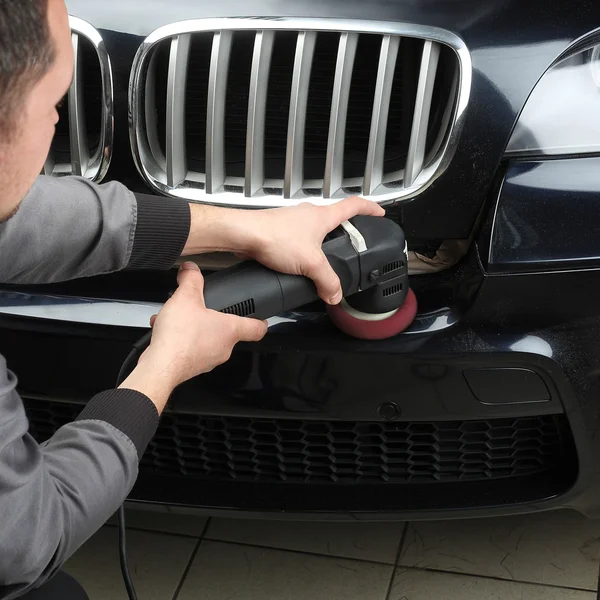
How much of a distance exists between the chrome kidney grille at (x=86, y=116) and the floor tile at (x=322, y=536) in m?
0.88

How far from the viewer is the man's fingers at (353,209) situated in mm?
1509

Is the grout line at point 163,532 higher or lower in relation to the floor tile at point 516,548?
lower

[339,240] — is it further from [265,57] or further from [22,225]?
[22,225]

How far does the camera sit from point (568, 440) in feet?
5.34

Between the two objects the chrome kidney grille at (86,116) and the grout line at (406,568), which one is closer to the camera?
the chrome kidney grille at (86,116)

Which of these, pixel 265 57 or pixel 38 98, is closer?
pixel 38 98

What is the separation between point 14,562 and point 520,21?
3.55 ft

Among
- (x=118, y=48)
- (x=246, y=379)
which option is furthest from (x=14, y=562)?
(x=118, y=48)

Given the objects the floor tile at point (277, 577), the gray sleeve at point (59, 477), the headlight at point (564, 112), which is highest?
the headlight at point (564, 112)

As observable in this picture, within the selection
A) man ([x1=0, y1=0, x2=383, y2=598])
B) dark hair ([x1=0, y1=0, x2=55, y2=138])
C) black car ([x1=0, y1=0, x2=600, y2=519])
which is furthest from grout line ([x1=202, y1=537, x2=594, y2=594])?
dark hair ([x1=0, y1=0, x2=55, y2=138])

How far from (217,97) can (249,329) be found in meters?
0.38

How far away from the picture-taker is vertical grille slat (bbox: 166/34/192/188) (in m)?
1.54

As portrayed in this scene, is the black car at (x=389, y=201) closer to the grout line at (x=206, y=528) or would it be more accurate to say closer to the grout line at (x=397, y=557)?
the grout line at (x=397, y=557)

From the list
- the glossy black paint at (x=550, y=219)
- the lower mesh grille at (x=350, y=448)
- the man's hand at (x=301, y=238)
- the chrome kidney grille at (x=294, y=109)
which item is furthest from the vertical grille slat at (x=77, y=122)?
the glossy black paint at (x=550, y=219)
